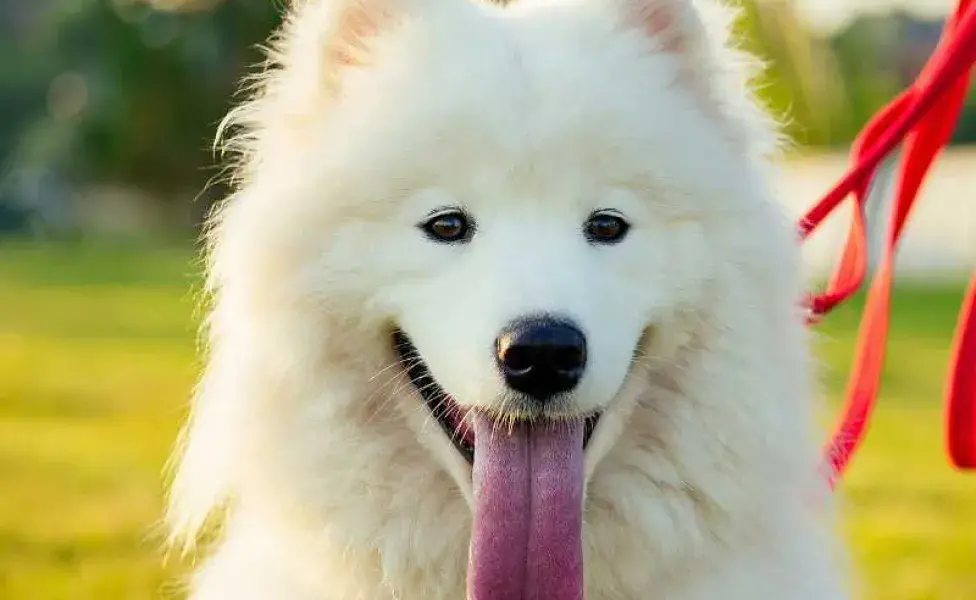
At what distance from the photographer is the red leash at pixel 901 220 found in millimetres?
3736

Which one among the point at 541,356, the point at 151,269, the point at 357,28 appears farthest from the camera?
the point at 151,269

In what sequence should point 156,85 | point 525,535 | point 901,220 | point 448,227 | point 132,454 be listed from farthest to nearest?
point 156,85 → point 132,454 → point 901,220 → point 448,227 → point 525,535

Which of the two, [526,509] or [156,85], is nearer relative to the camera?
[526,509]

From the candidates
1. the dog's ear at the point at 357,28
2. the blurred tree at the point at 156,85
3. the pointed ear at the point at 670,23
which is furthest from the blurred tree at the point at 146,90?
the pointed ear at the point at 670,23

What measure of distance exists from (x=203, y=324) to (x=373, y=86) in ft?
2.98

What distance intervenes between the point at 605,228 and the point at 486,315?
41 cm

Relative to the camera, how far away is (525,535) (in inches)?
114

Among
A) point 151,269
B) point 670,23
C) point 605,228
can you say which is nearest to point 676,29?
point 670,23

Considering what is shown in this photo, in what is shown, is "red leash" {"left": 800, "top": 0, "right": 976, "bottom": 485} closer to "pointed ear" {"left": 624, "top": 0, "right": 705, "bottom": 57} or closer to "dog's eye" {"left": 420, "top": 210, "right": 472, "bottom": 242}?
"pointed ear" {"left": 624, "top": 0, "right": 705, "bottom": 57}

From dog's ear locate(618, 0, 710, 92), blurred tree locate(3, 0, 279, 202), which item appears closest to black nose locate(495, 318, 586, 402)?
dog's ear locate(618, 0, 710, 92)

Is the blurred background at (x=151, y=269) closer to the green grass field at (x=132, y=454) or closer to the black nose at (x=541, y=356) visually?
the green grass field at (x=132, y=454)

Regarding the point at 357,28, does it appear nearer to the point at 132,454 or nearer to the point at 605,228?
the point at 605,228

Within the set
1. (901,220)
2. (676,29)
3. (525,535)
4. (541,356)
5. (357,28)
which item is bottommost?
(901,220)

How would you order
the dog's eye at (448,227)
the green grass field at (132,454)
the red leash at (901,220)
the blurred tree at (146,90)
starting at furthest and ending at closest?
the blurred tree at (146,90)
the green grass field at (132,454)
the red leash at (901,220)
the dog's eye at (448,227)
